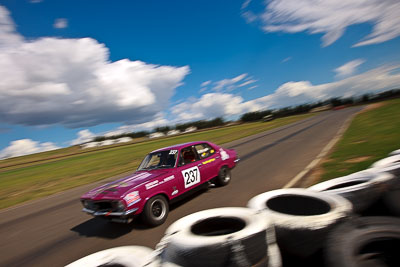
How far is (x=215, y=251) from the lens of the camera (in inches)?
72.0

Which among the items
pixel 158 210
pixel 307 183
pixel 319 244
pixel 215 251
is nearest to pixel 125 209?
pixel 158 210

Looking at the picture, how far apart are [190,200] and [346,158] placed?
17.1 ft

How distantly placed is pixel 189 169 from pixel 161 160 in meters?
0.74

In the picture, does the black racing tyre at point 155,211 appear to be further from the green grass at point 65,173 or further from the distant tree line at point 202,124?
the distant tree line at point 202,124

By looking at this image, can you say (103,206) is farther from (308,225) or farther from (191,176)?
(308,225)

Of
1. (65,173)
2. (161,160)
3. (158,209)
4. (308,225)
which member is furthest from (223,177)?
(65,173)

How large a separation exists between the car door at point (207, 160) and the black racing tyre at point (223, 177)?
206 mm

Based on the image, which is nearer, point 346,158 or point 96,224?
point 96,224

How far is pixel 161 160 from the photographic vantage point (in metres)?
5.38

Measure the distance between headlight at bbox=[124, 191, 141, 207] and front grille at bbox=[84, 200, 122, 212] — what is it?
0.23 m

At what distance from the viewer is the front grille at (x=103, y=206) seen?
13.0 ft

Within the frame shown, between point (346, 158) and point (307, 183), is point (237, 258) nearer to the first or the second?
point (307, 183)

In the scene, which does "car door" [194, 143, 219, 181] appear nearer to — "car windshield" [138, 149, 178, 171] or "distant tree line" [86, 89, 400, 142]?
"car windshield" [138, 149, 178, 171]

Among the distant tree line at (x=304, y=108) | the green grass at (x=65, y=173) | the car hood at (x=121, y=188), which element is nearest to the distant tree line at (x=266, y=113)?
the distant tree line at (x=304, y=108)
